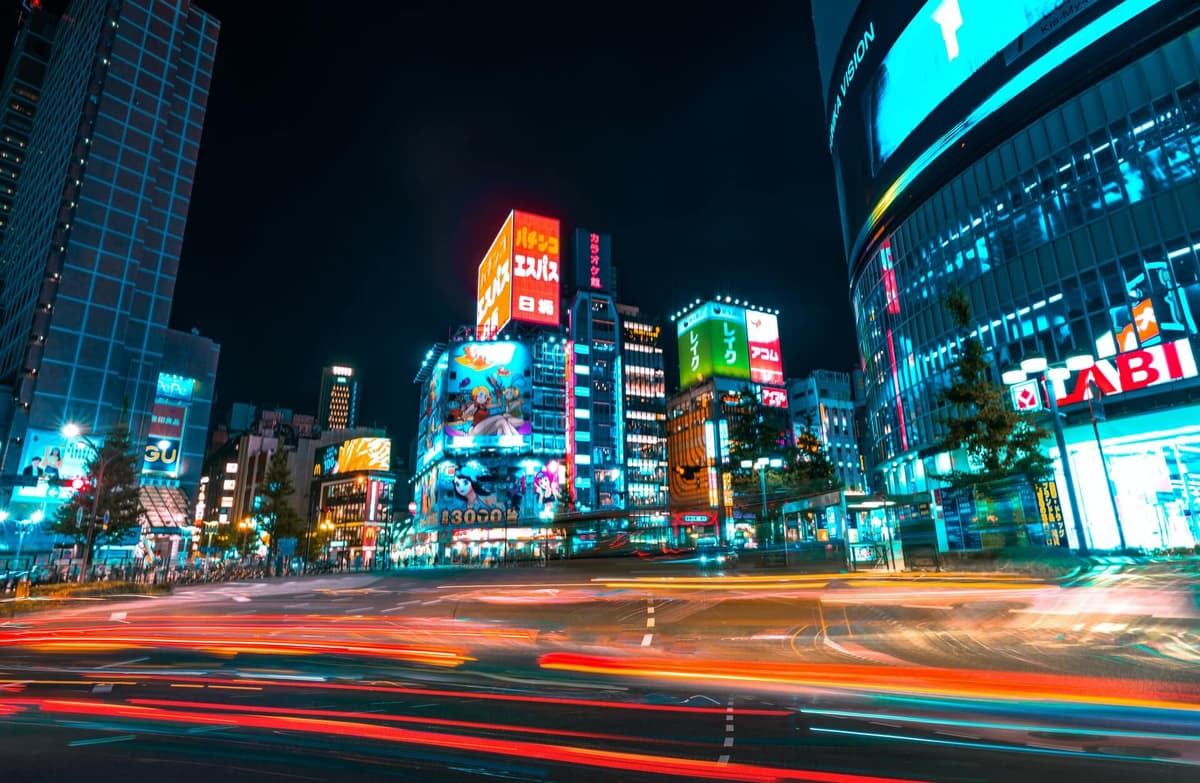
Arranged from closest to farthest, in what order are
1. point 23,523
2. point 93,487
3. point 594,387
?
point 93,487 < point 23,523 < point 594,387

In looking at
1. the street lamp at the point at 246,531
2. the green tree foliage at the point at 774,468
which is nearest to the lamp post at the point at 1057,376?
the green tree foliage at the point at 774,468

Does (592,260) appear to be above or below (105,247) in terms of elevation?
above

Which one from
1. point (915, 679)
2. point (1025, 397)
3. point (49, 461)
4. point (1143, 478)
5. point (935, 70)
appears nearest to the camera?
point (915, 679)

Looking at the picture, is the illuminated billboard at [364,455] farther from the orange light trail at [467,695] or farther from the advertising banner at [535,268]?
the orange light trail at [467,695]

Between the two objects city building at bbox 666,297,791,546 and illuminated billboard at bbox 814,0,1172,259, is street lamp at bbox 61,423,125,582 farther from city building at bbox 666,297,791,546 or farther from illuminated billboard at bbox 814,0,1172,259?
city building at bbox 666,297,791,546

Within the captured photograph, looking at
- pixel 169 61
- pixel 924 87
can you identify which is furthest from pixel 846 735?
pixel 169 61

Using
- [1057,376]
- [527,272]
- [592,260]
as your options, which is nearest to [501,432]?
[527,272]

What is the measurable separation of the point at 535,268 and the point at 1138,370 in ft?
247

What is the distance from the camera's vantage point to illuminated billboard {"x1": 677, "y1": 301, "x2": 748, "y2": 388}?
12312cm

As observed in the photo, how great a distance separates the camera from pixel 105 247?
70.6m

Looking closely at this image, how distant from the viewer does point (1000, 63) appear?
43.8 metres

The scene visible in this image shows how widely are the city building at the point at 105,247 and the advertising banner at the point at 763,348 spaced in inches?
3860

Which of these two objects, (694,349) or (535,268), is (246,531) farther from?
(694,349)

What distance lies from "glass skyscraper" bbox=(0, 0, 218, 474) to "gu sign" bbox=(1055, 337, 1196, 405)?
87281 millimetres
